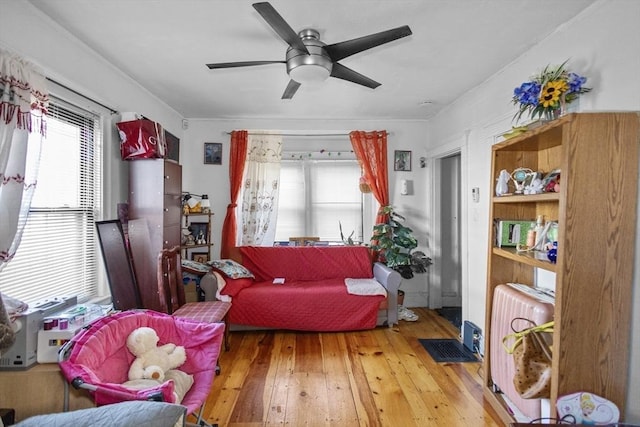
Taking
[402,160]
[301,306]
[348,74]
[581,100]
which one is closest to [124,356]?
[301,306]

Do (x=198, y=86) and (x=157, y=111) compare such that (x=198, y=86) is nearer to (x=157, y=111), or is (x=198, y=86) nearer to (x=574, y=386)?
(x=157, y=111)

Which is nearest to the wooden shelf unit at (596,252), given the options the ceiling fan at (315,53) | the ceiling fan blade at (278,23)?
the ceiling fan at (315,53)

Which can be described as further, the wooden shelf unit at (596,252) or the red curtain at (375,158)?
the red curtain at (375,158)

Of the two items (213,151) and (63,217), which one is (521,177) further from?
(213,151)

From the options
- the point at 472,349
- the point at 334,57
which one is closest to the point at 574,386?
the point at 472,349

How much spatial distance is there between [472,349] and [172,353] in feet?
8.38

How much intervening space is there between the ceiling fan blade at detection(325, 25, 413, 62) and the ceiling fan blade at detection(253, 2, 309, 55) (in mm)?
176

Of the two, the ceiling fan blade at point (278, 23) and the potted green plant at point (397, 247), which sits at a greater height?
the ceiling fan blade at point (278, 23)

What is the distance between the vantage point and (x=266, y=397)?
86.5 inches

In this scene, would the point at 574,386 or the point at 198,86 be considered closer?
the point at 574,386

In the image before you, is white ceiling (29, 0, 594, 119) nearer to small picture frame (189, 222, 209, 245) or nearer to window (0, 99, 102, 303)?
window (0, 99, 102, 303)

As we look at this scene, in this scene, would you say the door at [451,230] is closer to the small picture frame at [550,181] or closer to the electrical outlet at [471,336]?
the electrical outlet at [471,336]

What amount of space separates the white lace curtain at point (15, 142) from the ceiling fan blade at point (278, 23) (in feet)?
4.27

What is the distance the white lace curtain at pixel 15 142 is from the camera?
155 centimetres
